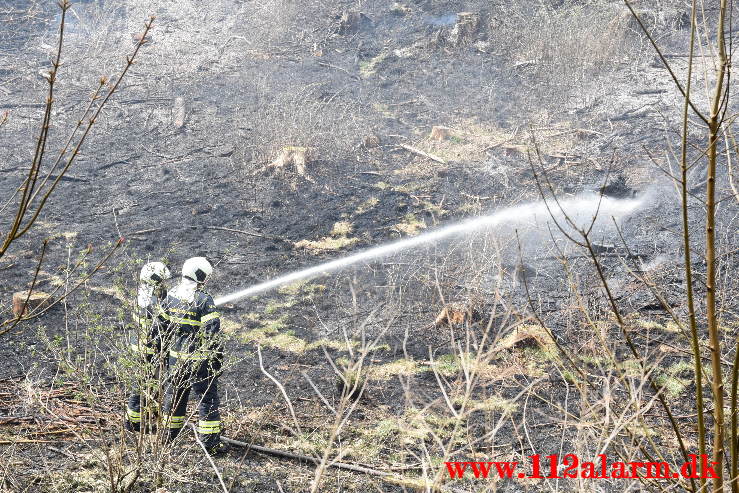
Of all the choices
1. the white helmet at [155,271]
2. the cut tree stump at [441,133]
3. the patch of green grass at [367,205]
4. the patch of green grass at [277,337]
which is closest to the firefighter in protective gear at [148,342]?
the white helmet at [155,271]

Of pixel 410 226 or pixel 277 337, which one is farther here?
pixel 410 226

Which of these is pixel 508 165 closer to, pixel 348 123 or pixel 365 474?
pixel 348 123

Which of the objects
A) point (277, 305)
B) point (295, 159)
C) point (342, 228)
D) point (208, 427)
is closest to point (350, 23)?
point (295, 159)

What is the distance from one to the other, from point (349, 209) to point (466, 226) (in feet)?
5.94

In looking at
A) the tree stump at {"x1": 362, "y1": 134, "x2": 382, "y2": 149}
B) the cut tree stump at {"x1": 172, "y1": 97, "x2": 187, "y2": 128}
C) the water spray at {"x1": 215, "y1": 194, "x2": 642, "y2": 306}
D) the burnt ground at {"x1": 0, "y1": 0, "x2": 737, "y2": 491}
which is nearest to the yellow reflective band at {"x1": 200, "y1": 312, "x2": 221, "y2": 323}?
the burnt ground at {"x1": 0, "y1": 0, "x2": 737, "y2": 491}

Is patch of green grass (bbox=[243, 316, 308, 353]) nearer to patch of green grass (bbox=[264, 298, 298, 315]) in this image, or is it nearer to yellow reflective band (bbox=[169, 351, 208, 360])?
patch of green grass (bbox=[264, 298, 298, 315])

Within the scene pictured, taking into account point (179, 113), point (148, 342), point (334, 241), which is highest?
point (179, 113)

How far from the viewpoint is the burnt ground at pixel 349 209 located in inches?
209

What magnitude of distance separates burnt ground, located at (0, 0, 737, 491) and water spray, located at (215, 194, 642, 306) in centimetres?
14

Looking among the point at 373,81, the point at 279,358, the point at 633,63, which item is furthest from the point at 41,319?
the point at 633,63

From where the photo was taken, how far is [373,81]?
14.3 m

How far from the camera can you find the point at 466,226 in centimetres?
965

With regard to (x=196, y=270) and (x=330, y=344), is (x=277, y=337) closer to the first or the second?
(x=330, y=344)

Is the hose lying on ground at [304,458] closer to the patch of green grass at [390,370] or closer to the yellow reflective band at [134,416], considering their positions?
the yellow reflective band at [134,416]
